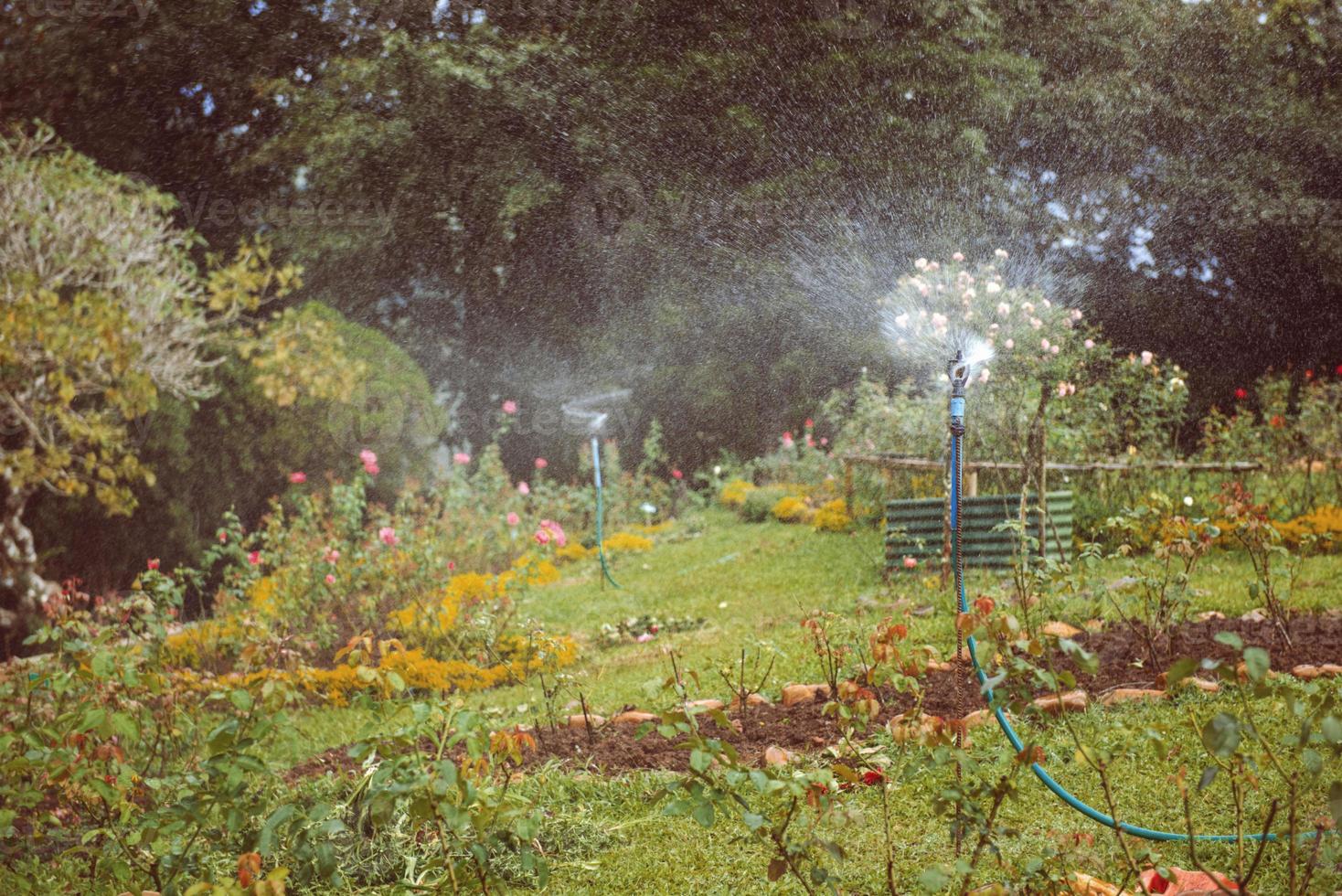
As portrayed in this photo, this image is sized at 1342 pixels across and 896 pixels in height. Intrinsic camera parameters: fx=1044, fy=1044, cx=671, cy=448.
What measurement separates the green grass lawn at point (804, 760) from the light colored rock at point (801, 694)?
19 centimetres

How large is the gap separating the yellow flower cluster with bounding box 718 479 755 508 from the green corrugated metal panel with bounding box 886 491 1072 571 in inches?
146

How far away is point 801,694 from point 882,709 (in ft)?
0.94

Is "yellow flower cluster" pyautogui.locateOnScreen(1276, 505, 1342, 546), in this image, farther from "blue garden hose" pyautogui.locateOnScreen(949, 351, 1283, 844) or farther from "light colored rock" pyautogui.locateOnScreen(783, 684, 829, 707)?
"blue garden hose" pyautogui.locateOnScreen(949, 351, 1283, 844)

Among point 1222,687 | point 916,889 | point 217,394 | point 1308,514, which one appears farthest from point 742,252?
point 916,889

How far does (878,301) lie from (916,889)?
23.7 feet

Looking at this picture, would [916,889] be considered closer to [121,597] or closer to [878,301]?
[121,597]

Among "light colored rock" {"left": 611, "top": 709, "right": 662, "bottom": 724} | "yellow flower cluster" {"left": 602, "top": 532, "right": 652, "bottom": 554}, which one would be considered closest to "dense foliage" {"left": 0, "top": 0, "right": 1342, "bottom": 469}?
"yellow flower cluster" {"left": 602, "top": 532, "right": 652, "bottom": 554}

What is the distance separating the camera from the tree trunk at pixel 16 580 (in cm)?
612

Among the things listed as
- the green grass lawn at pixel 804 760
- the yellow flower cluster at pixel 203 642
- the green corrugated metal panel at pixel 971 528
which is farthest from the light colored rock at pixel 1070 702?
the yellow flower cluster at pixel 203 642

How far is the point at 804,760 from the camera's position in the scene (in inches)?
95.6

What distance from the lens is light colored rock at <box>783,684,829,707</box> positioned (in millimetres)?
3066

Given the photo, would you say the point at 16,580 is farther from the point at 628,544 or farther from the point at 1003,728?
the point at 1003,728

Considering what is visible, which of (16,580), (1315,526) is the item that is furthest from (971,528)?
(16,580)

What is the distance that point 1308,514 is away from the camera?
17.3ft
